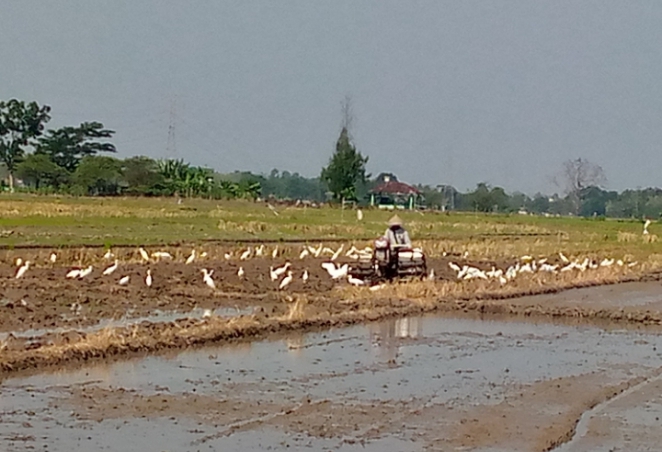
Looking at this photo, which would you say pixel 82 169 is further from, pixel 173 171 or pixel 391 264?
pixel 391 264

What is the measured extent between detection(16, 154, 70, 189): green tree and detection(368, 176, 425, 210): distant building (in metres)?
27.2

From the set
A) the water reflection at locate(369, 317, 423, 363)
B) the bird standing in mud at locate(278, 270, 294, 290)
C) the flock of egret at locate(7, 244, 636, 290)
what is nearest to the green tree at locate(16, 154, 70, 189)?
the flock of egret at locate(7, 244, 636, 290)

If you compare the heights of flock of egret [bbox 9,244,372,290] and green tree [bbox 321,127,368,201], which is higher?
green tree [bbox 321,127,368,201]

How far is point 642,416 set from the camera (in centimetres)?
887

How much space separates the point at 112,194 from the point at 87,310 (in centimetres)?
5431

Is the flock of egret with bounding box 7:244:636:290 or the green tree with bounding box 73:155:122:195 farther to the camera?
the green tree with bounding box 73:155:122:195

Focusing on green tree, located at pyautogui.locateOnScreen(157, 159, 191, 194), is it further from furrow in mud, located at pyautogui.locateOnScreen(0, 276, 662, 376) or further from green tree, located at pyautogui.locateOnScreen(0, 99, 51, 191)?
furrow in mud, located at pyautogui.locateOnScreen(0, 276, 662, 376)

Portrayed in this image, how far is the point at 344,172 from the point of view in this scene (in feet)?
252

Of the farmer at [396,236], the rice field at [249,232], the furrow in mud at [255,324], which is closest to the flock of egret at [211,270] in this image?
the farmer at [396,236]

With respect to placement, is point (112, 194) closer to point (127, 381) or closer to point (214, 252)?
point (214, 252)

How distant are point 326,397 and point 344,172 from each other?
68130mm

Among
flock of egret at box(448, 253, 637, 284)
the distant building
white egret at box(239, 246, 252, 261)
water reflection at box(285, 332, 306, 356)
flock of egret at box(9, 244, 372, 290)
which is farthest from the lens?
the distant building

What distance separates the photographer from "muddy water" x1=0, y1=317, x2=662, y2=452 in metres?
7.38

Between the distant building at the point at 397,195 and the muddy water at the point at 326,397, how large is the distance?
242 feet
